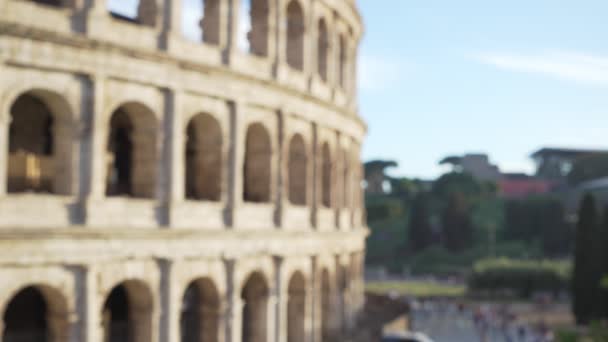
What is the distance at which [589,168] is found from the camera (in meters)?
92.7

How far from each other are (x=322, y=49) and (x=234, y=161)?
7546 mm

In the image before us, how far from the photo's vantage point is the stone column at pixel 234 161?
20781mm

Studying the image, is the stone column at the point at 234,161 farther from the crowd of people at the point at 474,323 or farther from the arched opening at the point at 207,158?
the crowd of people at the point at 474,323

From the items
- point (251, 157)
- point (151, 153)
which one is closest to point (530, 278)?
point (251, 157)

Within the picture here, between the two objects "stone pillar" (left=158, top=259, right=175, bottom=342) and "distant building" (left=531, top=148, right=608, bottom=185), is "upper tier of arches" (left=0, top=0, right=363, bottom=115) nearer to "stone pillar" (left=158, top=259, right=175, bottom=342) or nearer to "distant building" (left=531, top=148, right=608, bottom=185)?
"stone pillar" (left=158, top=259, right=175, bottom=342)

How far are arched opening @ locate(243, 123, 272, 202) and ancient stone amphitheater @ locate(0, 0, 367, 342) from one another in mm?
52

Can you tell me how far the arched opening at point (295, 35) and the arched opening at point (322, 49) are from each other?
1752 millimetres

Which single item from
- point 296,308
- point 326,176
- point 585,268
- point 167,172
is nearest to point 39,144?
point 167,172

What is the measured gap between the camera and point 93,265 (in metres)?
17.3

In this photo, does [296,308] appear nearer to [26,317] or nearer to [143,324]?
[143,324]

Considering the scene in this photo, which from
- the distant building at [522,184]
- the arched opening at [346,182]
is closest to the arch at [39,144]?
the arched opening at [346,182]

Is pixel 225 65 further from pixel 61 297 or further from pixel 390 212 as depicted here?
pixel 390 212

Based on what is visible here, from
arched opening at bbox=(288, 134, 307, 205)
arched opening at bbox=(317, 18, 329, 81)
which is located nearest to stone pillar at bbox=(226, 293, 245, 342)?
arched opening at bbox=(288, 134, 307, 205)

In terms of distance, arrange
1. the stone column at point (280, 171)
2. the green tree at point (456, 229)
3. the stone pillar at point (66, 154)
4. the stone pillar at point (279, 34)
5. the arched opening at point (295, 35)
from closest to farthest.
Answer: the stone pillar at point (66, 154) → the stone column at point (280, 171) → the stone pillar at point (279, 34) → the arched opening at point (295, 35) → the green tree at point (456, 229)
